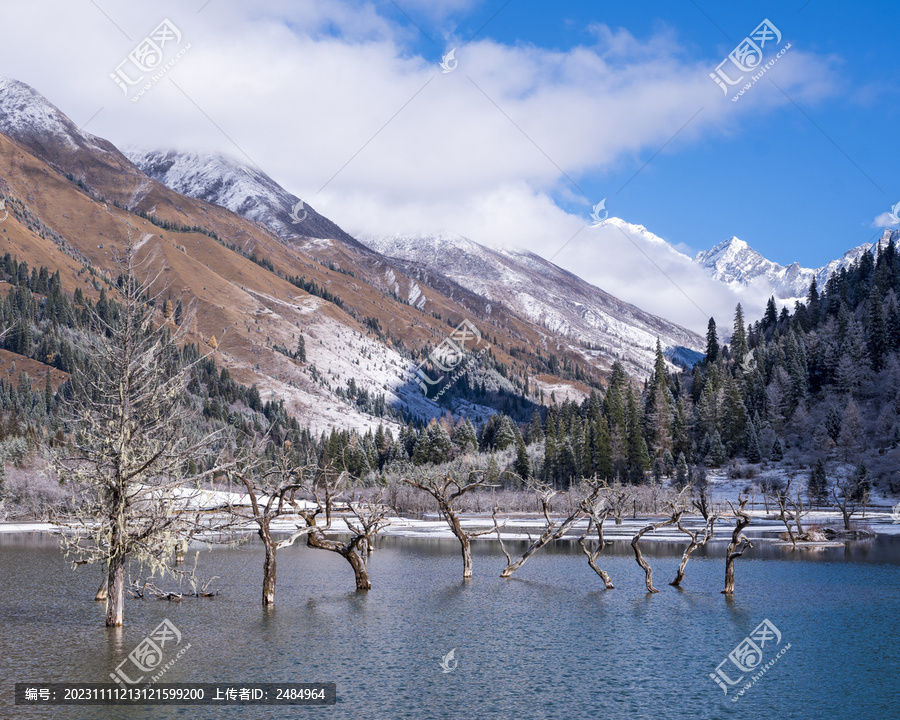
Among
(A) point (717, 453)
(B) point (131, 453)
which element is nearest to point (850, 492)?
(A) point (717, 453)

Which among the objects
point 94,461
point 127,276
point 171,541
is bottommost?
point 171,541

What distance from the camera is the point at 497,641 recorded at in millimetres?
33500

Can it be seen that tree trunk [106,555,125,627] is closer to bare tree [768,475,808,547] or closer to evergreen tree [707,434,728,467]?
bare tree [768,475,808,547]

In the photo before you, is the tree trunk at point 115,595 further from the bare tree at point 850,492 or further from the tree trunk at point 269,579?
the bare tree at point 850,492

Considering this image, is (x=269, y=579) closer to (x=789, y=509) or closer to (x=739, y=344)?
(x=789, y=509)

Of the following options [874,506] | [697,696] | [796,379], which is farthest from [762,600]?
[796,379]

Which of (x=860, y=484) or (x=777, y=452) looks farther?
(x=777, y=452)

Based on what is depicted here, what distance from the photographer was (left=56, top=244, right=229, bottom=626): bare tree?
101 feet

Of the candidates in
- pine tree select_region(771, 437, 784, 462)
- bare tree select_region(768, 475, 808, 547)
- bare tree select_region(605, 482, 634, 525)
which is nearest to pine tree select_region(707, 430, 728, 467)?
pine tree select_region(771, 437, 784, 462)

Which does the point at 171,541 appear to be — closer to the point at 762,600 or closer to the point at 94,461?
the point at 94,461

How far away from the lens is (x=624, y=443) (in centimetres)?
14900

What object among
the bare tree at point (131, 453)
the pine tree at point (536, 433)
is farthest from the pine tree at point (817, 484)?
the bare tree at point (131, 453)

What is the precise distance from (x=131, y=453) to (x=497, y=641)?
18032 mm

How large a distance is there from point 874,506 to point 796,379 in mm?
44490
